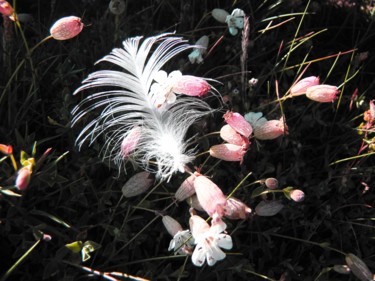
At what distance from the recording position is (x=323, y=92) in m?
1.69

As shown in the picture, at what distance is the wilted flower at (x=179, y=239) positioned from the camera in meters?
1.57

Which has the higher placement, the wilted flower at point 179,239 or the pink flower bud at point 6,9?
the pink flower bud at point 6,9

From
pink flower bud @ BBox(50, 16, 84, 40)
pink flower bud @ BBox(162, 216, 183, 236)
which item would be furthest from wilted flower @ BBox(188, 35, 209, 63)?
pink flower bud @ BBox(162, 216, 183, 236)

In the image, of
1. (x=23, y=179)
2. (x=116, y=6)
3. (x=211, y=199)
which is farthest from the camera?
(x=116, y=6)

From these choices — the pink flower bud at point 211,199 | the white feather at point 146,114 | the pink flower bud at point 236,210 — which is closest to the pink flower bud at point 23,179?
the white feather at point 146,114

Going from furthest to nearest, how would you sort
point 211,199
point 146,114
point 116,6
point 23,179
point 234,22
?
point 234,22
point 116,6
point 146,114
point 211,199
point 23,179

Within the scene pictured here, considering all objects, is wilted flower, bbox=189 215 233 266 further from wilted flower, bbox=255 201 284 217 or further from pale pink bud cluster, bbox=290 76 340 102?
pale pink bud cluster, bbox=290 76 340 102

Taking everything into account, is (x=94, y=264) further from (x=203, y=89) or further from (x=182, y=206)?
(x=203, y=89)

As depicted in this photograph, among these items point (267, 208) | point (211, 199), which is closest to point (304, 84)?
point (267, 208)

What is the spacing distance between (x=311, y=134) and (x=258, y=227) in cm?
53

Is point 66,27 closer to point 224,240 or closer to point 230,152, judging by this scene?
point 230,152

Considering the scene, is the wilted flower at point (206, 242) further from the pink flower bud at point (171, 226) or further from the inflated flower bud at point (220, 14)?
the inflated flower bud at point (220, 14)

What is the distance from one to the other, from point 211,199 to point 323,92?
1.73 ft

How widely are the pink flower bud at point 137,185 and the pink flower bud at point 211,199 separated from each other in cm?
23
